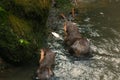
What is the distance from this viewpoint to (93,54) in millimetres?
12305

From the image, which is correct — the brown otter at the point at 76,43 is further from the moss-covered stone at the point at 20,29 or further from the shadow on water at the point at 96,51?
the moss-covered stone at the point at 20,29

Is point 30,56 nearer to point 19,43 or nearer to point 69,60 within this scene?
point 19,43

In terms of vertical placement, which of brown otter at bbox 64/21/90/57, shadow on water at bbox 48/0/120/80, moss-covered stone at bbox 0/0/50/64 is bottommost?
shadow on water at bbox 48/0/120/80

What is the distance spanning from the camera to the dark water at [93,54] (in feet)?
35.6

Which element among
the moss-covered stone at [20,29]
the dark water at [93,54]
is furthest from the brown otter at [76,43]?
the moss-covered stone at [20,29]

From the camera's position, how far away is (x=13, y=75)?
10703mm

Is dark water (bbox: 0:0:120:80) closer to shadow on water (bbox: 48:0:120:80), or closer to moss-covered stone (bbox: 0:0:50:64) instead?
shadow on water (bbox: 48:0:120:80)

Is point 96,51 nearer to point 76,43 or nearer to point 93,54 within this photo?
point 93,54

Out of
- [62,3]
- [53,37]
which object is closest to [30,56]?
[53,37]

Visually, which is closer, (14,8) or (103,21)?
(14,8)

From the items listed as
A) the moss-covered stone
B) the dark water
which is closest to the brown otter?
the dark water

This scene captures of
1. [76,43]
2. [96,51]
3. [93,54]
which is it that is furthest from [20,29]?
[96,51]

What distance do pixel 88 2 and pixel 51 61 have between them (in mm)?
8000

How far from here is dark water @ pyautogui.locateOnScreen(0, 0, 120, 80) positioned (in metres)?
10.8
